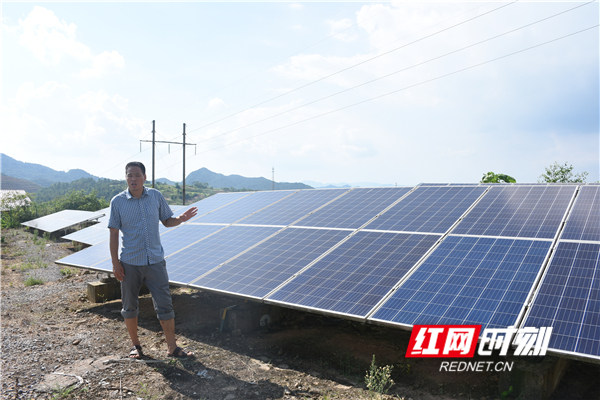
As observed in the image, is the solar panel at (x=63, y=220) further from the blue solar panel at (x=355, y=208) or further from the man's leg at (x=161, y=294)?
the man's leg at (x=161, y=294)

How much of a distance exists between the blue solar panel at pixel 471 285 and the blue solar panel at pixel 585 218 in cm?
55

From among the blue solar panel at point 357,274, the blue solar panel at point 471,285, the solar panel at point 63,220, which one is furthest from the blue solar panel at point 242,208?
the solar panel at point 63,220

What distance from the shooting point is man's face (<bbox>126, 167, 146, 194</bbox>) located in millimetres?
6504

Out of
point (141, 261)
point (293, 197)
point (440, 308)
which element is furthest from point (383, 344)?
point (293, 197)

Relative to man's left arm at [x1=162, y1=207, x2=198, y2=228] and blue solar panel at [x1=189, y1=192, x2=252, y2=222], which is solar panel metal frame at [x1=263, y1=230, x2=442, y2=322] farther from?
blue solar panel at [x1=189, y1=192, x2=252, y2=222]

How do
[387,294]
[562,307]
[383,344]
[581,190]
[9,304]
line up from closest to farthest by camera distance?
[562,307]
[387,294]
[383,344]
[581,190]
[9,304]

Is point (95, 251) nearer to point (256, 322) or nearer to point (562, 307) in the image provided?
point (256, 322)

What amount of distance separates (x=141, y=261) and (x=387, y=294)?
4102 millimetres

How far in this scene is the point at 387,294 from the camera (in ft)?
21.0

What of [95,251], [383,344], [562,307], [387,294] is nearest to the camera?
[562,307]

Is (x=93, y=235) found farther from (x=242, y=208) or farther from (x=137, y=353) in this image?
(x=137, y=353)

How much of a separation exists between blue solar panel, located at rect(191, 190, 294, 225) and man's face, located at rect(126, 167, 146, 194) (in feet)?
18.5

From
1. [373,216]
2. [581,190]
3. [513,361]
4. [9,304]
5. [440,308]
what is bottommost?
[9,304]

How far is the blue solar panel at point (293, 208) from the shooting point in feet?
36.8
